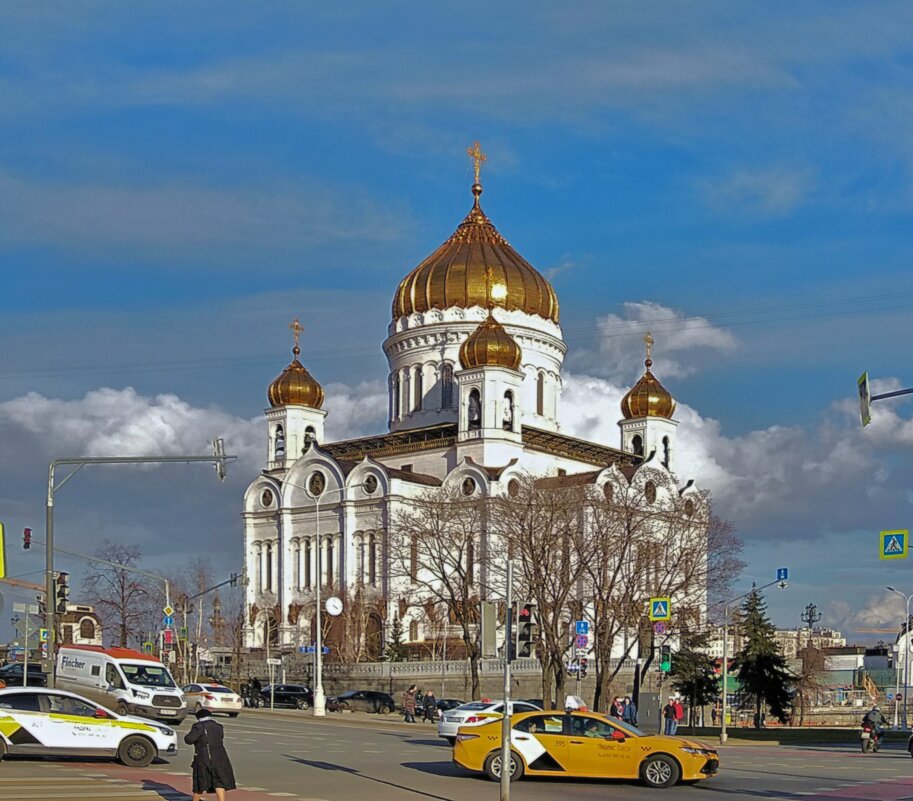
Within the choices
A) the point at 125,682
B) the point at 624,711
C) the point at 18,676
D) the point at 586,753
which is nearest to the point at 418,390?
the point at 18,676

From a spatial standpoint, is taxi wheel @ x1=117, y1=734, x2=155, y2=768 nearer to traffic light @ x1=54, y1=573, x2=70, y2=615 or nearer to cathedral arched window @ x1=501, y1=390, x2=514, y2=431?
traffic light @ x1=54, y1=573, x2=70, y2=615

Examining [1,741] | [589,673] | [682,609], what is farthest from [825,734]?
[1,741]

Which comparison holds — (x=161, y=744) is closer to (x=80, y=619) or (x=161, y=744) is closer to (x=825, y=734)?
(x=825, y=734)

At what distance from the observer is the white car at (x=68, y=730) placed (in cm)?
2744

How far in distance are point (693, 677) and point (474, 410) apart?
25939mm

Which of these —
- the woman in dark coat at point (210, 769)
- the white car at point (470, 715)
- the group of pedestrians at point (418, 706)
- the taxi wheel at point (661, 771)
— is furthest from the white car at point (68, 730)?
the group of pedestrians at point (418, 706)

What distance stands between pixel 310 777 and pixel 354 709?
133 feet

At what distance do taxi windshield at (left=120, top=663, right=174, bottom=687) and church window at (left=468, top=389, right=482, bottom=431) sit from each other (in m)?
49.0

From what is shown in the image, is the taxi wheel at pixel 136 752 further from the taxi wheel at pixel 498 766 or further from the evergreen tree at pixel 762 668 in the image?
the evergreen tree at pixel 762 668

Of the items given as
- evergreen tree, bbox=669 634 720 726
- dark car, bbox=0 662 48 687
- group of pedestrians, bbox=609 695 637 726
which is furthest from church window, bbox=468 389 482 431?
group of pedestrians, bbox=609 695 637 726

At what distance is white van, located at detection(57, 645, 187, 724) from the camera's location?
41.7m

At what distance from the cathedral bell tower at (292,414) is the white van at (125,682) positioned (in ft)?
182

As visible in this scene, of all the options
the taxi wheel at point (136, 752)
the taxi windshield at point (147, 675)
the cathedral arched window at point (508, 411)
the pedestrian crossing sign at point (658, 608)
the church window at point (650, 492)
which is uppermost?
the cathedral arched window at point (508, 411)

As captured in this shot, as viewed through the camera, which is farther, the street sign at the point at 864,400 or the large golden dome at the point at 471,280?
the large golden dome at the point at 471,280
